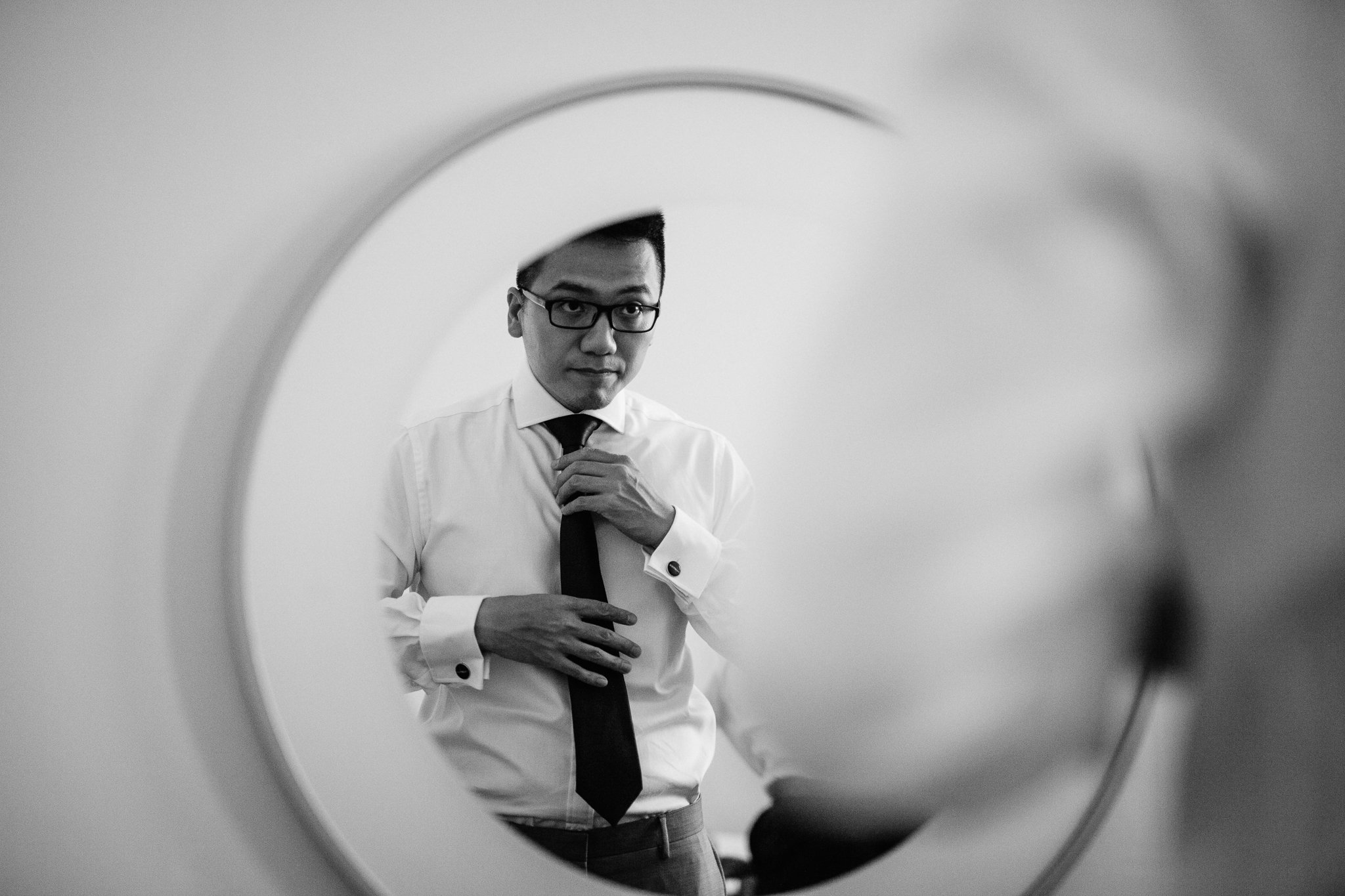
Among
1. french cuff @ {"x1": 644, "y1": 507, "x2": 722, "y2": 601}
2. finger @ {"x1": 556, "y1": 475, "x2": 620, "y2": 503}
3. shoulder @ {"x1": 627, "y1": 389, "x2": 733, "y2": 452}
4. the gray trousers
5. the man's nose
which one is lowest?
the gray trousers

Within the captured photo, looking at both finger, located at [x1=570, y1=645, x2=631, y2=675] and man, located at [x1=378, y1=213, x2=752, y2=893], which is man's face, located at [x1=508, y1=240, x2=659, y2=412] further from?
finger, located at [x1=570, y1=645, x2=631, y2=675]

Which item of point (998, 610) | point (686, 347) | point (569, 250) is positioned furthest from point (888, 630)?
point (569, 250)

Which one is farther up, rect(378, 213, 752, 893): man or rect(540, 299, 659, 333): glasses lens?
rect(540, 299, 659, 333): glasses lens

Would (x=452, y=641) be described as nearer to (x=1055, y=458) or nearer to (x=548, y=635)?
(x=548, y=635)

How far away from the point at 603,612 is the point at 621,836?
154mm

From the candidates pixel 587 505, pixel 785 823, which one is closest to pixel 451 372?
pixel 587 505

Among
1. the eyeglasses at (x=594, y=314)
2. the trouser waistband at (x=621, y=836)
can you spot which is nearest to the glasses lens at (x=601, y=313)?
the eyeglasses at (x=594, y=314)

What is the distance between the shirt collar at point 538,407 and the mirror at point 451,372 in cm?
3

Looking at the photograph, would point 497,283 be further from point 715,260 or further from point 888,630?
point 888,630

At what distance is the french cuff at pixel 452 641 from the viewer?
64 cm

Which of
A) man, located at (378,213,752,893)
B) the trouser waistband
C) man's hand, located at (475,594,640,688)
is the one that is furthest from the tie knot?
the trouser waistband

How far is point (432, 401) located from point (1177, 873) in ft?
2.07

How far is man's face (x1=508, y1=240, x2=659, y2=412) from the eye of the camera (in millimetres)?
661

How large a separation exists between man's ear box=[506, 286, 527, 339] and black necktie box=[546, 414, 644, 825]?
148mm
